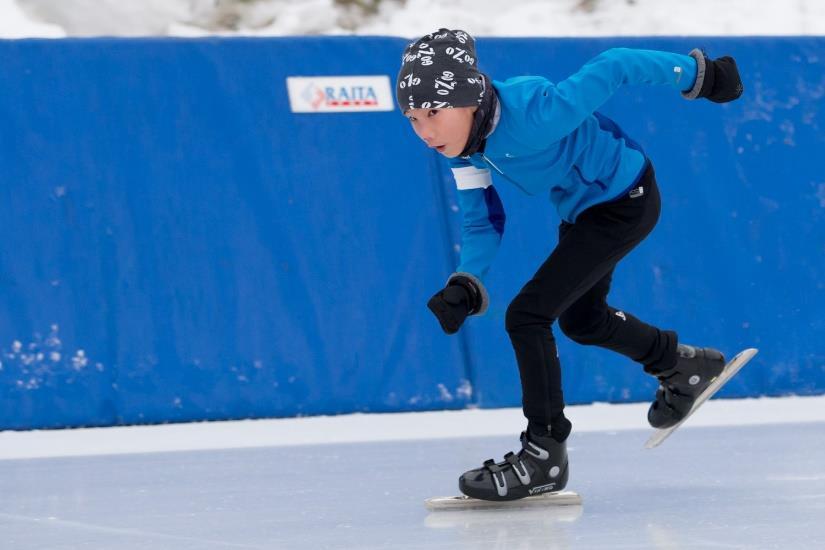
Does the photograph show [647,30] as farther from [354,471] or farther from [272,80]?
[354,471]

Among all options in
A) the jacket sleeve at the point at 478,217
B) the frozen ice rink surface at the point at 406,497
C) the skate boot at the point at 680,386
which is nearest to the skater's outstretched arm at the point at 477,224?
the jacket sleeve at the point at 478,217

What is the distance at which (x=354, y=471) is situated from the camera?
371cm

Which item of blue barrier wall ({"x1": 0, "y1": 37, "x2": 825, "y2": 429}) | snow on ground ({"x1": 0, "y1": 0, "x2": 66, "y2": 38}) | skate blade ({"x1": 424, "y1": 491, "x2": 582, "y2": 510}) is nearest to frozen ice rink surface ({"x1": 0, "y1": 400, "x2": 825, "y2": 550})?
skate blade ({"x1": 424, "y1": 491, "x2": 582, "y2": 510})

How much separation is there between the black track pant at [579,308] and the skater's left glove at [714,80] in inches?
12.4

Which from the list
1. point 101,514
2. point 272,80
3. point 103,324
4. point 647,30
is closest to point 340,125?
point 272,80

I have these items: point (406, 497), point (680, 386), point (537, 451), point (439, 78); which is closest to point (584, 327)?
point (680, 386)

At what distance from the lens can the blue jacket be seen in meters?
3.10

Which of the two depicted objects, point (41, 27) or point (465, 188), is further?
point (41, 27)

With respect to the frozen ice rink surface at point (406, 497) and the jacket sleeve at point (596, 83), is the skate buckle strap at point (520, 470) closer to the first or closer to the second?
the frozen ice rink surface at point (406, 497)

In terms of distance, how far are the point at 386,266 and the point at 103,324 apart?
3.65 ft

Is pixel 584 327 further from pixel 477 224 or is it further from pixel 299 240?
pixel 299 240

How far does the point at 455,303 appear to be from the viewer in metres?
3.20

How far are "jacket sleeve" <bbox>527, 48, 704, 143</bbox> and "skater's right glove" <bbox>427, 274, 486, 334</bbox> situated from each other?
45 centimetres

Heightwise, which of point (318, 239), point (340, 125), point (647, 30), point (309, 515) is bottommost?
point (309, 515)
